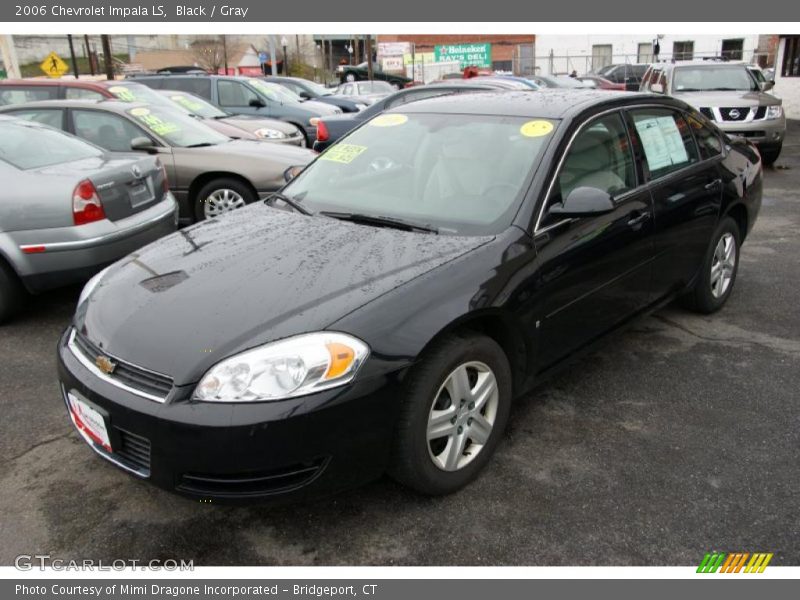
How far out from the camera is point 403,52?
42406 millimetres

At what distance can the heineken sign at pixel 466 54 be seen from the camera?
4166 cm

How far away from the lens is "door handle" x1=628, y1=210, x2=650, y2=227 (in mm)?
3513

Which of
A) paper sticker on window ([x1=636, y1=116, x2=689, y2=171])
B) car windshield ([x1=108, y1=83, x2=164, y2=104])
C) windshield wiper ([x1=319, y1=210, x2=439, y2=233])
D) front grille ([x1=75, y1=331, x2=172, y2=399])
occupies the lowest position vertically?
front grille ([x1=75, y1=331, x2=172, y2=399])

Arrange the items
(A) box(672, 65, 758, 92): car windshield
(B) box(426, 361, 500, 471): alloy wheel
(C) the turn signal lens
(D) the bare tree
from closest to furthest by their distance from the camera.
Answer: (B) box(426, 361, 500, 471): alloy wheel < (C) the turn signal lens < (A) box(672, 65, 758, 92): car windshield < (D) the bare tree

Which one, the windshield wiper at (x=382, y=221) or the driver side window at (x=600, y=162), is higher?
the driver side window at (x=600, y=162)

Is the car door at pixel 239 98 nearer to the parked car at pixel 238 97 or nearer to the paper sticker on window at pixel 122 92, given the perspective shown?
the parked car at pixel 238 97

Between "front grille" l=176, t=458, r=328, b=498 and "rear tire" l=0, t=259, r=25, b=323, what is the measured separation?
9.92 feet

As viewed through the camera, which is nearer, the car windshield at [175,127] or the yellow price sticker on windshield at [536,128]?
the yellow price sticker on windshield at [536,128]

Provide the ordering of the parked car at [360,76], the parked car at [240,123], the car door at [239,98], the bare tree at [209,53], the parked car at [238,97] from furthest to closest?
the bare tree at [209,53] → the parked car at [360,76] → the car door at [239,98] → the parked car at [238,97] → the parked car at [240,123]

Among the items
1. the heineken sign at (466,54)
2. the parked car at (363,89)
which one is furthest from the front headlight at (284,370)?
the heineken sign at (466,54)

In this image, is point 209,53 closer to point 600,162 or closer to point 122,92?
point 122,92

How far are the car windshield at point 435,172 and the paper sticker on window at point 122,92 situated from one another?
5.34 metres

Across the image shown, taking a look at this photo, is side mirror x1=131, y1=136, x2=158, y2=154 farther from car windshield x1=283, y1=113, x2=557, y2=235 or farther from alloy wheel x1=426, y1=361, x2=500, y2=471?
alloy wheel x1=426, y1=361, x2=500, y2=471

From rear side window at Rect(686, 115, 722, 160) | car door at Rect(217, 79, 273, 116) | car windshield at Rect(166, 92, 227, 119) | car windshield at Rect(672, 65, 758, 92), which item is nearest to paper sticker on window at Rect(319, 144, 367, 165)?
rear side window at Rect(686, 115, 722, 160)
